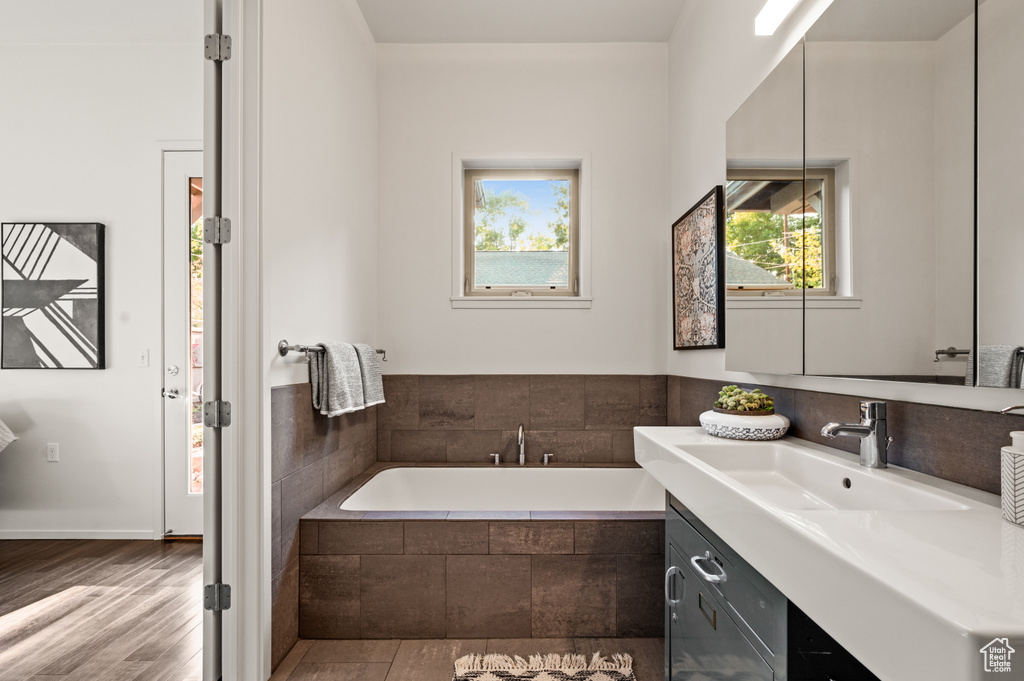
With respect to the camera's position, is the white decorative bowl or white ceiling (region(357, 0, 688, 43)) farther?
white ceiling (region(357, 0, 688, 43))

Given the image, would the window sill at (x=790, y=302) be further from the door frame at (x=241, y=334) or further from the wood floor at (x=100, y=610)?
the wood floor at (x=100, y=610)

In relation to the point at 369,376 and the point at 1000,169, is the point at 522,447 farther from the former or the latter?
the point at 1000,169

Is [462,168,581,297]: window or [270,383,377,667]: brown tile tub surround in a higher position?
[462,168,581,297]: window

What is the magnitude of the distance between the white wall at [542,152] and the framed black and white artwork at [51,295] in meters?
1.61

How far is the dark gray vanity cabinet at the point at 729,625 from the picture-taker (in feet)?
2.96

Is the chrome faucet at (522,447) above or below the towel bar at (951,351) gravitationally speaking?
below

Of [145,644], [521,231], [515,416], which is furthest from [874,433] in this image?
[145,644]

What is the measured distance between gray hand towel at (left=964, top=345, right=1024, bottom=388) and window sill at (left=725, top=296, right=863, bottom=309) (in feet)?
1.26

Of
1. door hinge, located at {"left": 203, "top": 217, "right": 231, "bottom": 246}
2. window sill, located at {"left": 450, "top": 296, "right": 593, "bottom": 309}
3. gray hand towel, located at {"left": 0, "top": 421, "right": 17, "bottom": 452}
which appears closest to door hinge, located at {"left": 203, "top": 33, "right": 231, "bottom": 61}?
door hinge, located at {"left": 203, "top": 217, "right": 231, "bottom": 246}

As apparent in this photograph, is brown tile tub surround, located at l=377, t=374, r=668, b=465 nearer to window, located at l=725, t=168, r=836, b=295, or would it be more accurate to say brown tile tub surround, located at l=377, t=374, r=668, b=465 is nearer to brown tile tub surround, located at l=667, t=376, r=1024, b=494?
window, located at l=725, t=168, r=836, b=295

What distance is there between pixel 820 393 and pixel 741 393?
24 cm

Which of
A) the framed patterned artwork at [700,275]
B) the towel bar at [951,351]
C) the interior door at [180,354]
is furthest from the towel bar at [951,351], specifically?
the interior door at [180,354]

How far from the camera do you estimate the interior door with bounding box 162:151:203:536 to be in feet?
10.2

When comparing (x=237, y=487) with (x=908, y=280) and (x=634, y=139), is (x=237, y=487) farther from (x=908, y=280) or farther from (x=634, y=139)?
(x=634, y=139)
